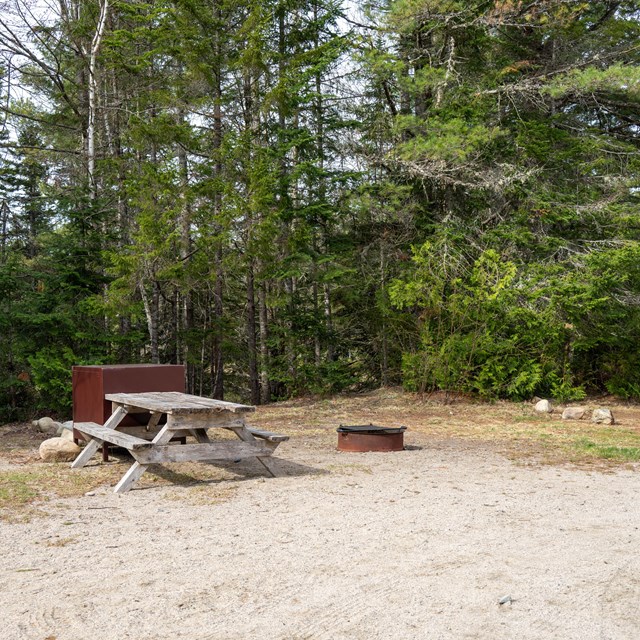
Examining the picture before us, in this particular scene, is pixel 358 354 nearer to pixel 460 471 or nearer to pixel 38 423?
pixel 38 423

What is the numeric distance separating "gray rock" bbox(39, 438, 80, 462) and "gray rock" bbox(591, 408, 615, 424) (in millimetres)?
8057

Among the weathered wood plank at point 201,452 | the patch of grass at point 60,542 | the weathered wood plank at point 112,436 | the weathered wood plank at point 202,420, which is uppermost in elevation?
the weathered wood plank at point 202,420

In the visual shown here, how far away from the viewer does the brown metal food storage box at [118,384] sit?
7.60m

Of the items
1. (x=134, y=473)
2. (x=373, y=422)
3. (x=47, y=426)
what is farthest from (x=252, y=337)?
(x=134, y=473)

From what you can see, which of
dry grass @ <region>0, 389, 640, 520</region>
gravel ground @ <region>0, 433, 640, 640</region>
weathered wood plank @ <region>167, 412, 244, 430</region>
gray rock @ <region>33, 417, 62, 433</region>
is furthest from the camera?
gray rock @ <region>33, 417, 62, 433</region>

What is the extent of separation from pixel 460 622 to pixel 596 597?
84 centimetres

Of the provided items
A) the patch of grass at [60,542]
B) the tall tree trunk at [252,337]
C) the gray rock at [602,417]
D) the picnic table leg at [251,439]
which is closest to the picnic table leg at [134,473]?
the picnic table leg at [251,439]

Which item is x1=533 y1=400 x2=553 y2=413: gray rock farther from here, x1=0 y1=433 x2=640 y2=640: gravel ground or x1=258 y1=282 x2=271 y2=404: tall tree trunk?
x1=258 y1=282 x2=271 y2=404: tall tree trunk

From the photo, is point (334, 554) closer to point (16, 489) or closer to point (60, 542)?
point (60, 542)

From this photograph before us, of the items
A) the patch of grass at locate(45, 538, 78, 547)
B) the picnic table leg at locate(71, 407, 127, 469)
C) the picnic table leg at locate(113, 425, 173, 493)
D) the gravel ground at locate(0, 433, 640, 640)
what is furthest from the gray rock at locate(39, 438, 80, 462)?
the patch of grass at locate(45, 538, 78, 547)

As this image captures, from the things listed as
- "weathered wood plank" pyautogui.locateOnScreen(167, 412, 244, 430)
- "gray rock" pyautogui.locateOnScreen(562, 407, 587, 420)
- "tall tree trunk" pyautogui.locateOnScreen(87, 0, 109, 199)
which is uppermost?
"tall tree trunk" pyautogui.locateOnScreen(87, 0, 109, 199)

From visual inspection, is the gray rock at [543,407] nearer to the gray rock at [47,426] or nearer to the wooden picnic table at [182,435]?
the wooden picnic table at [182,435]

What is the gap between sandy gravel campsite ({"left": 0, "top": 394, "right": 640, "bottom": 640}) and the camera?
3.19 metres

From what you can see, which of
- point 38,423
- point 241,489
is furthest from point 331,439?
point 38,423
